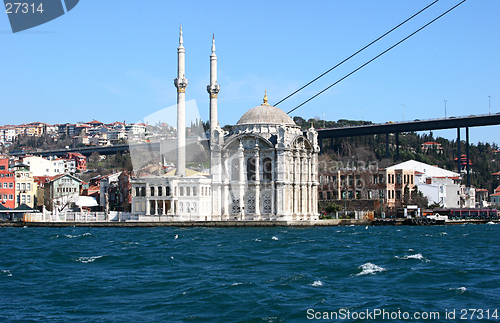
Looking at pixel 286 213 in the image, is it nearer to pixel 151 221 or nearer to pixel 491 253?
pixel 151 221

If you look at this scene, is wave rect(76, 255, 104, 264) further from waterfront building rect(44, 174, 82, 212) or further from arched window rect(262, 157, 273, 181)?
waterfront building rect(44, 174, 82, 212)

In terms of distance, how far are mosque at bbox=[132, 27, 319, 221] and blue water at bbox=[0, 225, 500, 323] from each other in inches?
786

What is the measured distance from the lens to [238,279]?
2416cm

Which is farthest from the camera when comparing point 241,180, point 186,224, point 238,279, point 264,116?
point 264,116

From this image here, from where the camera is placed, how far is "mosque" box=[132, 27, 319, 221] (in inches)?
2325

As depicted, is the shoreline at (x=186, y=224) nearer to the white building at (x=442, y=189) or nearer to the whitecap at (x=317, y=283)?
the white building at (x=442, y=189)

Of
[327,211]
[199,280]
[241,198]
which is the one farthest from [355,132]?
[199,280]

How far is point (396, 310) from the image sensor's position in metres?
18.5

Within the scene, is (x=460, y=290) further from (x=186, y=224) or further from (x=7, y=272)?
(x=186, y=224)

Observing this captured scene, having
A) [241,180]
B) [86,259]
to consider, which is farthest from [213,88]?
[86,259]

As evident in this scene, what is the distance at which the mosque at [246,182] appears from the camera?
194 feet

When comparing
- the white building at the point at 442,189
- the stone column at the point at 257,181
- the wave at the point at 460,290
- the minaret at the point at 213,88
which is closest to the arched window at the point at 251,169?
the stone column at the point at 257,181

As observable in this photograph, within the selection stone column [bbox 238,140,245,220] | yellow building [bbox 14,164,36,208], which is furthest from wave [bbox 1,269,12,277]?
yellow building [bbox 14,164,36,208]

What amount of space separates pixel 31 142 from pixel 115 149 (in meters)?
64.2
